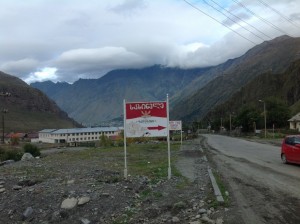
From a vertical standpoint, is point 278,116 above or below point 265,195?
above

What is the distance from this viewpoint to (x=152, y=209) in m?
10.7

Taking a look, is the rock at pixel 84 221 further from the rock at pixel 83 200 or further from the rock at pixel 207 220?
the rock at pixel 207 220

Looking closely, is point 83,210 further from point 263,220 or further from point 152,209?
point 263,220

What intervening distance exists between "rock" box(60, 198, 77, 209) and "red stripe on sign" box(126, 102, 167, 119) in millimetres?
5071

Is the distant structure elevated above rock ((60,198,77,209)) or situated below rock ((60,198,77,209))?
above

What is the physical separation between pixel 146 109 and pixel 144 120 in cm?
43

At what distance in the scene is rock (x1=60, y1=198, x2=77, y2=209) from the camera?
11.0m

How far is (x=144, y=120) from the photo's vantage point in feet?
51.8

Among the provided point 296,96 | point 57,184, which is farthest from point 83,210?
point 296,96

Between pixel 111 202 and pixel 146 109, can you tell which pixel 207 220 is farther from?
pixel 146 109

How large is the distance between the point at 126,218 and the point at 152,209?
0.84 meters

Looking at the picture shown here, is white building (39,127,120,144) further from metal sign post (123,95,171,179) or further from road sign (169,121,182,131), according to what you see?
metal sign post (123,95,171,179)


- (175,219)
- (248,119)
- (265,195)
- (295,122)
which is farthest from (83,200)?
(248,119)

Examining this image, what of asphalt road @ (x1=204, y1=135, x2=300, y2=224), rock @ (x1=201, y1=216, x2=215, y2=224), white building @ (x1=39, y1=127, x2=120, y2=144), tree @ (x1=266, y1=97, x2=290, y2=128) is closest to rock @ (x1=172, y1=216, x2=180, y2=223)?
rock @ (x1=201, y1=216, x2=215, y2=224)
